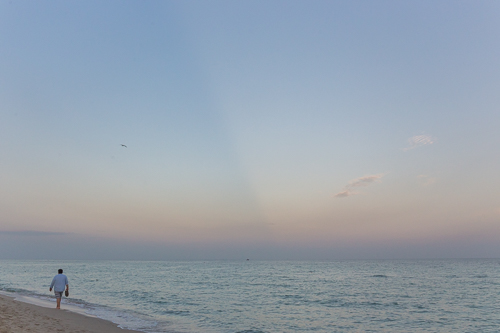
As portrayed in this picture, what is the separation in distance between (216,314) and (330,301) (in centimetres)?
1370

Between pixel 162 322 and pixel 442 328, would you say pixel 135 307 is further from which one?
pixel 442 328

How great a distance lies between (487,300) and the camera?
1341 inches

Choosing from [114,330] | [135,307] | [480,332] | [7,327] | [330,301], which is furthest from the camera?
[330,301]

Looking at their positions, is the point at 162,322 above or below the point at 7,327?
below

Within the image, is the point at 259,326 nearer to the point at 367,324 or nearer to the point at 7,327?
the point at 367,324

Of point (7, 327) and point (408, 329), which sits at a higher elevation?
point (7, 327)

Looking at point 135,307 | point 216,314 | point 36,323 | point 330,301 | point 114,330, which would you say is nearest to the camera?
point 36,323

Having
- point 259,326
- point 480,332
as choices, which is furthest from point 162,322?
point 480,332

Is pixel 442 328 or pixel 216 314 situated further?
pixel 216 314

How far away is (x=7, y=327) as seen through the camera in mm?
13016

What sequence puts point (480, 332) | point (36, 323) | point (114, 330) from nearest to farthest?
point (36, 323) < point (114, 330) < point (480, 332)

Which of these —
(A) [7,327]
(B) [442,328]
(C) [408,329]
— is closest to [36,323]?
(A) [7,327]

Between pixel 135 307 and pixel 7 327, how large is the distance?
16.2 m

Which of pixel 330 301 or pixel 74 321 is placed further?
pixel 330 301
